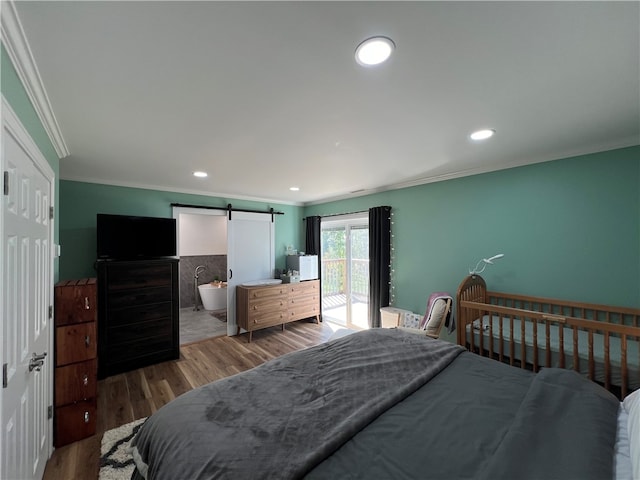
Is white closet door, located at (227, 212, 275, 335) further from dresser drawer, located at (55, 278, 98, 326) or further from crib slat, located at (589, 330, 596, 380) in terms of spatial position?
crib slat, located at (589, 330, 596, 380)

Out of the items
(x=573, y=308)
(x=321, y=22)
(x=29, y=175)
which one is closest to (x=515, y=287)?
(x=573, y=308)

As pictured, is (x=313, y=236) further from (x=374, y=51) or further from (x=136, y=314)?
(x=374, y=51)

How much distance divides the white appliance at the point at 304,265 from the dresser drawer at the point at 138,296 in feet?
7.02

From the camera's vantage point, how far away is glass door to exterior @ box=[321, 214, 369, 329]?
4527 millimetres

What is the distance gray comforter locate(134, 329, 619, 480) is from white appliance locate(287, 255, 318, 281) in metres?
3.17

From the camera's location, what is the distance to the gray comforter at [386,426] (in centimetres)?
93

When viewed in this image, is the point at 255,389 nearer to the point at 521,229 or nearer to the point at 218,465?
the point at 218,465

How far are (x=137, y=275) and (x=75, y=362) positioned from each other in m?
1.26

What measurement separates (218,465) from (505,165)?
345 centimetres

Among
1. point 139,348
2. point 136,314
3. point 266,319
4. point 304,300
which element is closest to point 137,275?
point 136,314

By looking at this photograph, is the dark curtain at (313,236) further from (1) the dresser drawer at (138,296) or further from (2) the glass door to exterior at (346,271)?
(1) the dresser drawer at (138,296)

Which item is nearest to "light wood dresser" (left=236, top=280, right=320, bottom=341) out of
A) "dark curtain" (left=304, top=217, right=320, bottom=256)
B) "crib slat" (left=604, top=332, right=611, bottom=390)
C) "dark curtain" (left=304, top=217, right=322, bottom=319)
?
"dark curtain" (left=304, top=217, right=322, bottom=319)

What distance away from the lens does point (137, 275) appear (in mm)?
3162

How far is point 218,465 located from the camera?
932mm
